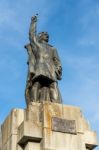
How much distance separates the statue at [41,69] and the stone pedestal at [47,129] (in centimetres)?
94

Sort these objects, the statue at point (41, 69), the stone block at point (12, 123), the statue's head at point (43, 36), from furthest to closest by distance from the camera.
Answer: the statue's head at point (43, 36) → the statue at point (41, 69) → the stone block at point (12, 123)

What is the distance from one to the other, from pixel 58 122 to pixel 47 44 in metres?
4.04

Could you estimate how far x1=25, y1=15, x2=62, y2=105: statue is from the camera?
14.6 metres

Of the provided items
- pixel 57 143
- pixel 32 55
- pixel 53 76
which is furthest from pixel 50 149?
pixel 32 55

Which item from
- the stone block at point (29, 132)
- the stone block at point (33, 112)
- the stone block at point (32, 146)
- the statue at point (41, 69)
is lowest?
the stone block at point (32, 146)

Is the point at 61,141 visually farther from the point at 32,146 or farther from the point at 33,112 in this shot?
the point at 33,112

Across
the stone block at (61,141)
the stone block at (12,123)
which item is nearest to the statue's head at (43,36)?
the stone block at (12,123)

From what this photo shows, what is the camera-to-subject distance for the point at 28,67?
50.4ft

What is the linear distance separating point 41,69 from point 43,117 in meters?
2.44

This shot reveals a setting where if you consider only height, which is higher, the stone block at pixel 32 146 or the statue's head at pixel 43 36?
the statue's head at pixel 43 36

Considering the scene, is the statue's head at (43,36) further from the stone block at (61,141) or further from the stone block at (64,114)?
the stone block at (61,141)

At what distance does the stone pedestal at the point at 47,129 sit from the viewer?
41.5ft

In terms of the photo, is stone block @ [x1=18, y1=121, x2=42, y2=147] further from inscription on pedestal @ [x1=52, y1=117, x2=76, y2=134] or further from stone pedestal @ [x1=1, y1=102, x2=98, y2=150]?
inscription on pedestal @ [x1=52, y1=117, x2=76, y2=134]

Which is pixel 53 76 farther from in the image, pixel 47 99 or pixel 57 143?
pixel 57 143
